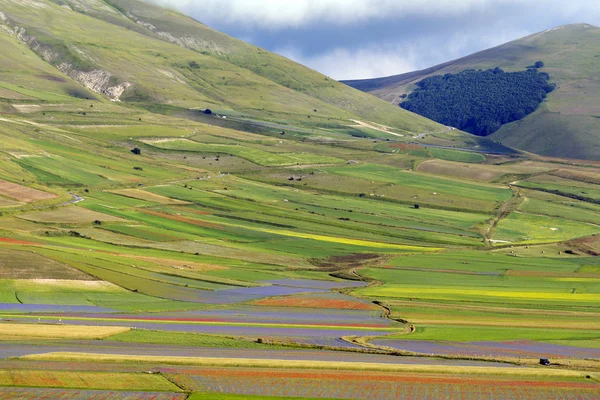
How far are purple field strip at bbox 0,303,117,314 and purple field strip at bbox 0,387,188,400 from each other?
28697 mm

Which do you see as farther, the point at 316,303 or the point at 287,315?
the point at 316,303

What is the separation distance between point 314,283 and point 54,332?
51664mm

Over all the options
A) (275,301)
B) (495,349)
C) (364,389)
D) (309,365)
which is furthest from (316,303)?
(364,389)

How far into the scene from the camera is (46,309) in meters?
83.2

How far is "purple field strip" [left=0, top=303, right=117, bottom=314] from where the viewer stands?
81.7m

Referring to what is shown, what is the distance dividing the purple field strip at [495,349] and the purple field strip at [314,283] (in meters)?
36.0

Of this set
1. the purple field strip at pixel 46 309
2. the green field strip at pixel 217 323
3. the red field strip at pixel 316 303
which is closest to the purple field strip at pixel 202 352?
the green field strip at pixel 217 323

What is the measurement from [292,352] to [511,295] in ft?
155

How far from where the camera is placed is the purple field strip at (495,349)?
73.6m

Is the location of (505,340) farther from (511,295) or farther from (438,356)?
(511,295)

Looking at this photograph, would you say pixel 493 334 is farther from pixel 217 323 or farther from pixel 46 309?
pixel 46 309

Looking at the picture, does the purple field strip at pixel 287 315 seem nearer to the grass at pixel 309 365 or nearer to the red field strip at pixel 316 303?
the red field strip at pixel 316 303

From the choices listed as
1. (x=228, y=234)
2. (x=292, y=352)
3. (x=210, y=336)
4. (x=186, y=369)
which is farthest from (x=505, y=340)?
(x=228, y=234)

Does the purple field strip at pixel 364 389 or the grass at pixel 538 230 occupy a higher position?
the purple field strip at pixel 364 389
